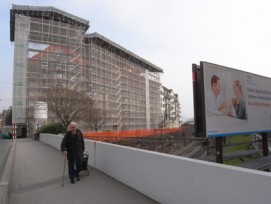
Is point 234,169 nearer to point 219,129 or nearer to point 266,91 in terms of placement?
point 219,129

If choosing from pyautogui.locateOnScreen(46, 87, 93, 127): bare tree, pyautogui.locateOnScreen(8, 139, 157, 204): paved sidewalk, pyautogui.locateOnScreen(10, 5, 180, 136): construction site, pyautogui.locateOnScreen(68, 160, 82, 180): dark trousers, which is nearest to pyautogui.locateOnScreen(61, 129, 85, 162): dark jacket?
pyautogui.locateOnScreen(68, 160, 82, 180): dark trousers

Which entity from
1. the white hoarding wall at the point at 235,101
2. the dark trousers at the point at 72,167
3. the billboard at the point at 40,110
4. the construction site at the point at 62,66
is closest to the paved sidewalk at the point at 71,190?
the dark trousers at the point at 72,167

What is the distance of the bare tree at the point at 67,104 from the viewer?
4500 centimetres

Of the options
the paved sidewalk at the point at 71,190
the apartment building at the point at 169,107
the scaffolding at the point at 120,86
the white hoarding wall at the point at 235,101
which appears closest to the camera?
the paved sidewalk at the point at 71,190

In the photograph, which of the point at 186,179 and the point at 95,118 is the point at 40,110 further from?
the point at 186,179

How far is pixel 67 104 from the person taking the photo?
4531 cm

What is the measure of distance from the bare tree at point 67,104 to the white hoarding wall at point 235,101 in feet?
121

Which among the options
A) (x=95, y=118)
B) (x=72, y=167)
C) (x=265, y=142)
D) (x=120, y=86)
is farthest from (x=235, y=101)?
(x=120, y=86)

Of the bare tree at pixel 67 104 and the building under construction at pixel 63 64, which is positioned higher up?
the building under construction at pixel 63 64

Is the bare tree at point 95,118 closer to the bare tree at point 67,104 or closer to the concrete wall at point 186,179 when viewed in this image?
the bare tree at point 67,104

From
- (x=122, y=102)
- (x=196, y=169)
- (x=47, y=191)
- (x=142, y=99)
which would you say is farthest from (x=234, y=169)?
(x=142, y=99)

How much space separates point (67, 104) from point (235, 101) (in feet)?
128

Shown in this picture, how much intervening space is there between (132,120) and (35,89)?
29.1 m

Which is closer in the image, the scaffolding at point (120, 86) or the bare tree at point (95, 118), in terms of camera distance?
the bare tree at point (95, 118)
